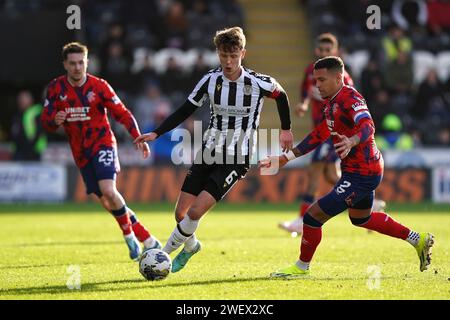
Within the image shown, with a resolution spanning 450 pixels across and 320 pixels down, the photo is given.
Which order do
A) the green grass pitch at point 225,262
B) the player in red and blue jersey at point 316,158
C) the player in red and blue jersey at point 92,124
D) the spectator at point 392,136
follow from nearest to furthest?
1. the green grass pitch at point 225,262
2. the player in red and blue jersey at point 92,124
3. the player in red and blue jersey at point 316,158
4. the spectator at point 392,136

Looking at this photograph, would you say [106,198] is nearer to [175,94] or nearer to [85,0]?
[175,94]

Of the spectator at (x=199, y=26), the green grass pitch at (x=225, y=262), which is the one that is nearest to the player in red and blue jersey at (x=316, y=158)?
the green grass pitch at (x=225, y=262)

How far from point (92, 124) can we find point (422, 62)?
14640 mm

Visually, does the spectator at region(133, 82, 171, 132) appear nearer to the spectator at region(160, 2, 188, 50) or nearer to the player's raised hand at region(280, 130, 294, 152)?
the spectator at region(160, 2, 188, 50)

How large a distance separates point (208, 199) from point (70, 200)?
1143 centimetres

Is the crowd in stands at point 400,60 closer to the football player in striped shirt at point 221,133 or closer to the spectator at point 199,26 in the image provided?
the spectator at point 199,26

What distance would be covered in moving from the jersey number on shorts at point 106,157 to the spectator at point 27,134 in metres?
10.5

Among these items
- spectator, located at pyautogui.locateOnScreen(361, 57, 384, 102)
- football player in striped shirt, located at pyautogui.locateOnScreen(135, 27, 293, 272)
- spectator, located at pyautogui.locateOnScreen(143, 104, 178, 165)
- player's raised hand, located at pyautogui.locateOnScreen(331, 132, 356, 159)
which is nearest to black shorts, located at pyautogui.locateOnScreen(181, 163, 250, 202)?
football player in striped shirt, located at pyautogui.locateOnScreen(135, 27, 293, 272)

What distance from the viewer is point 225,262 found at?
9.80 m

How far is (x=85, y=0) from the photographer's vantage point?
22.8 meters

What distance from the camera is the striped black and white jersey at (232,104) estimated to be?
29.2 ft

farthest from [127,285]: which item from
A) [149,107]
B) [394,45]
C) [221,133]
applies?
[394,45]

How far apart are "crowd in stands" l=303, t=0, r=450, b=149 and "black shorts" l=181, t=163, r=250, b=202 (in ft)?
41.1

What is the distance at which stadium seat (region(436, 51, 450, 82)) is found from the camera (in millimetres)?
23172
